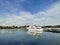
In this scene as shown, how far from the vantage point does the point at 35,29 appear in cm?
7788

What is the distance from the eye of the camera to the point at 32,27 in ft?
266

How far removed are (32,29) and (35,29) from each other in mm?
2495

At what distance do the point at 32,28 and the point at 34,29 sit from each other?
235cm

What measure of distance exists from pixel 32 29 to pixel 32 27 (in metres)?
1.88

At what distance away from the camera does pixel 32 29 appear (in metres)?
79.6

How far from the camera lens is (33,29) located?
260 feet

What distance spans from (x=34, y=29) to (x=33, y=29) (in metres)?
0.97

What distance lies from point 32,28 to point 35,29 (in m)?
3.08

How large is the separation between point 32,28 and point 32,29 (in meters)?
0.96

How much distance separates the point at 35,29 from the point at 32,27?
3780 mm

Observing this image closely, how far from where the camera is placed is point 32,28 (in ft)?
263

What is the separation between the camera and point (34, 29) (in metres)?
78.4
